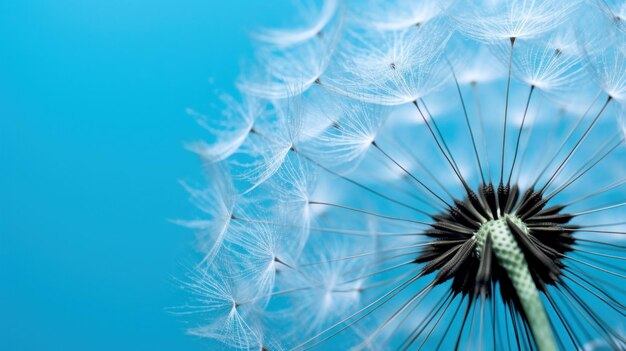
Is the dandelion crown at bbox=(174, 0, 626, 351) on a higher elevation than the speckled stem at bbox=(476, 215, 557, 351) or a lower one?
higher

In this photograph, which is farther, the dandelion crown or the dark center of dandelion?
the dandelion crown

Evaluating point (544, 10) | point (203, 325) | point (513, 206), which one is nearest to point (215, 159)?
point (203, 325)

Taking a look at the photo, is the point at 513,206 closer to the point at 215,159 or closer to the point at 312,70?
the point at 312,70

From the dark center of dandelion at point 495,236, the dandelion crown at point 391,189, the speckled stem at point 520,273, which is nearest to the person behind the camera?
Result: the speckled stem at point 520,273

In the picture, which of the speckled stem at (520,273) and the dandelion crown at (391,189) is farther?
the dandelion crown at (391,189)

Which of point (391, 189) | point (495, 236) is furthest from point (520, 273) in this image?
point (391, 189)

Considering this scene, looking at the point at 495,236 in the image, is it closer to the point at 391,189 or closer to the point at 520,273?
the point at 520,273

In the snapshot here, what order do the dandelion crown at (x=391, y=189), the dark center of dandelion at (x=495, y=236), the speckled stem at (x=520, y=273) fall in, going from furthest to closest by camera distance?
1. the dandelion crown at (x=391, y=189)
2. the dark center of dandelion at (x=495, y=236)
3. the speckled stem at (x=520, y=273)

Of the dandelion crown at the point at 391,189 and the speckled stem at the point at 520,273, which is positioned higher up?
the dandelion crown at the point at 391,189
